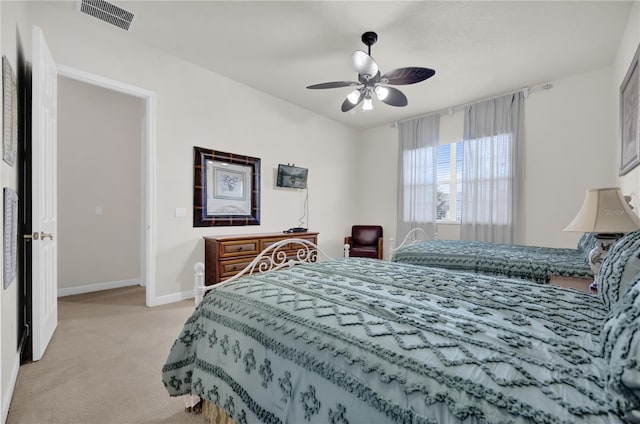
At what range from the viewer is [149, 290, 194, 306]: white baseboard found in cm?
327

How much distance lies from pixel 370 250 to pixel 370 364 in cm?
427

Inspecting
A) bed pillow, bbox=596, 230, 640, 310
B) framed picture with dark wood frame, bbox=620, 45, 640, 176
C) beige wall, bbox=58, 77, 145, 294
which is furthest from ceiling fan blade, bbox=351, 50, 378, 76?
beige wall, bbox=58, 77, 145, 294

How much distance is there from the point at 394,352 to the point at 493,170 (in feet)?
13.7

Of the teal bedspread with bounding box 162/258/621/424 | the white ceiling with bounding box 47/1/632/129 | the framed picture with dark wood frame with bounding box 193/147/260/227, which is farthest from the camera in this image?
the framed picture with dark wood frame with bounding box 193/147/260/227

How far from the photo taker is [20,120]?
225 cm

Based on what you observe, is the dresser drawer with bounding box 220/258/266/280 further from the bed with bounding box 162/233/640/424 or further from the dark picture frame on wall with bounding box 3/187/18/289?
the bed with bounding box 162/233/640/424

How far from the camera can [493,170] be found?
4.20 metres

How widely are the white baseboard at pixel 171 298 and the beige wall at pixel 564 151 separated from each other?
446 cm

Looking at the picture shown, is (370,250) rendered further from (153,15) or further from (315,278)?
(153,15)

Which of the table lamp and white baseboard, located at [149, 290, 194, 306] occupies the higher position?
the table lamp

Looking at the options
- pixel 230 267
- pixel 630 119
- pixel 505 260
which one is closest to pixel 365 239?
pixel 230 267

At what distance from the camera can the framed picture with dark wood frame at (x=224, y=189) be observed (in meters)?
3.63

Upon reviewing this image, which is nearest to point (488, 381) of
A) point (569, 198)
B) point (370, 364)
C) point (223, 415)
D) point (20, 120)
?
point (370, 364)

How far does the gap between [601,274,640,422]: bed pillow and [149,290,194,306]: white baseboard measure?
3.64 meters
